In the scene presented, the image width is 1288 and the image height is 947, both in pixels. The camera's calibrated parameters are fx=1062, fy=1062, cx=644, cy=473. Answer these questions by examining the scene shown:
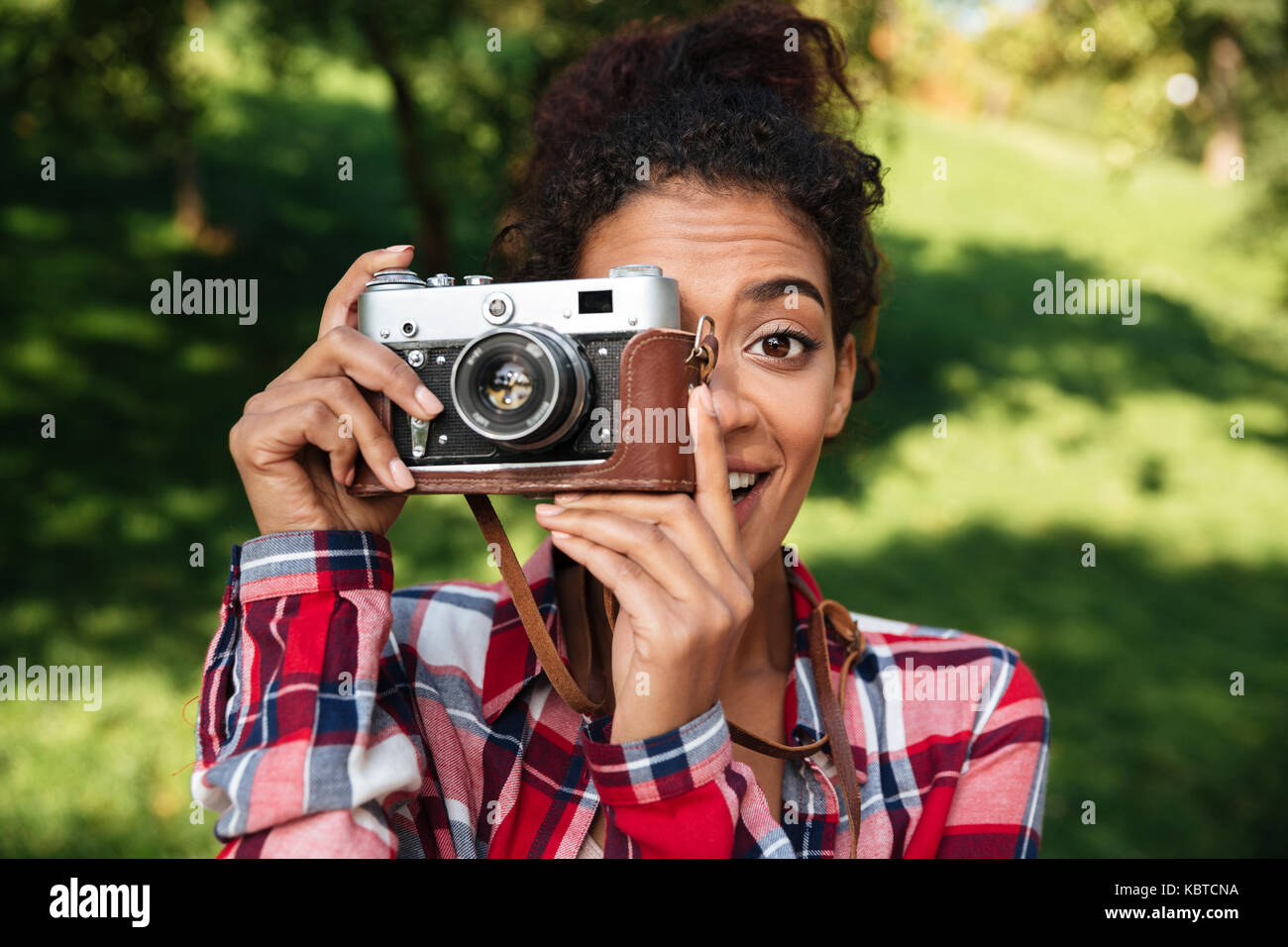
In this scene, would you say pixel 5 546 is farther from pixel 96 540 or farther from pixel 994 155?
pixel 994 155

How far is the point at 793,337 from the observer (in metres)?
1.71

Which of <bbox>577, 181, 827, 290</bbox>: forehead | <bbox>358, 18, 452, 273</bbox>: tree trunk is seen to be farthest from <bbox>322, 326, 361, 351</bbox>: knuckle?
<bbox>358, 18, 452, 273</bbox>: tree trunk

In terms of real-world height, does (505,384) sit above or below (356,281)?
below

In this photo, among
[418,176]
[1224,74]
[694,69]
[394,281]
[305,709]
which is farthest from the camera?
[1224,74]

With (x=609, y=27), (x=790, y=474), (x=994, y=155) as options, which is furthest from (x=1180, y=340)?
(x=790, y=474)

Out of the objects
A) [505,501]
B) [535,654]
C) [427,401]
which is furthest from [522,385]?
[505,501]

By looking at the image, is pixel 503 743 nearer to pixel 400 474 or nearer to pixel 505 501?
pixel 400 474

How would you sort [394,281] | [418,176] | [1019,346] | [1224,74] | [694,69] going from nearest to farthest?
[394,281], [694,69], [418,176], [1224,74], [1019,346]

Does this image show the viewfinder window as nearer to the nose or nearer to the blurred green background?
the nose

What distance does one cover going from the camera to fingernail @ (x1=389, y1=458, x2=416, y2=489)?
151 centimetres

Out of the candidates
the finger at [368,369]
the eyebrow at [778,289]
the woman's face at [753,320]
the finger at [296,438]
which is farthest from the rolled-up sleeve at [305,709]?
the eyebrow at [778,289]

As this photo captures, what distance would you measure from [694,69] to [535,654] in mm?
1152

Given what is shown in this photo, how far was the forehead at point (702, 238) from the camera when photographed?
166cm
